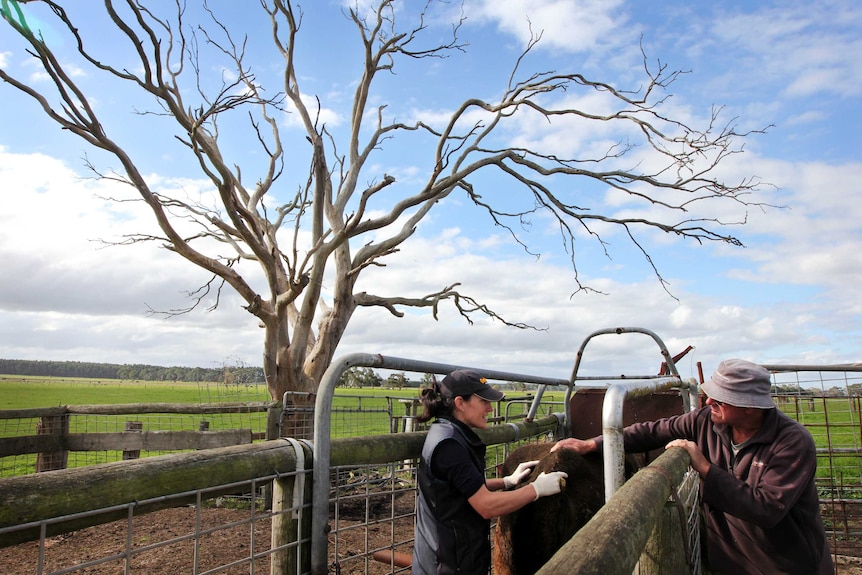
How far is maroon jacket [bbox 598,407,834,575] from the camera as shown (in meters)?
2.58

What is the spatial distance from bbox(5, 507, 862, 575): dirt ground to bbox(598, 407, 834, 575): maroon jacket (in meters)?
4.29

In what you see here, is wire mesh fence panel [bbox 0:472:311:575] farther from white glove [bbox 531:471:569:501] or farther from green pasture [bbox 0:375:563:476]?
white glove [bbox 531:471:569:501]

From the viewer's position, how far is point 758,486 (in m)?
2.65

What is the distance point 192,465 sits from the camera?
2.13 metres

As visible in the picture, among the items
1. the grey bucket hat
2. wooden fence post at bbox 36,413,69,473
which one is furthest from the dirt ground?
the grey bucket hat

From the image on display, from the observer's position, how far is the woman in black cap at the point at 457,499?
2.72m

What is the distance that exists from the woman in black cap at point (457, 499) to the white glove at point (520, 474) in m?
0.34

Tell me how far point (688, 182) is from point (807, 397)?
384 inches

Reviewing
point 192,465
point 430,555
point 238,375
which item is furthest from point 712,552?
point 238,375

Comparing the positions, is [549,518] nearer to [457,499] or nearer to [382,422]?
[457,499]

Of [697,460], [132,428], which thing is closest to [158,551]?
[132,428]

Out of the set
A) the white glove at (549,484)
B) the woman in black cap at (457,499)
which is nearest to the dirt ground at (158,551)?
the woman in black cap at (457,499)

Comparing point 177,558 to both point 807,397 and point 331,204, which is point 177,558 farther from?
point 331,204

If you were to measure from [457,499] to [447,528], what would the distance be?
0.45 feet
